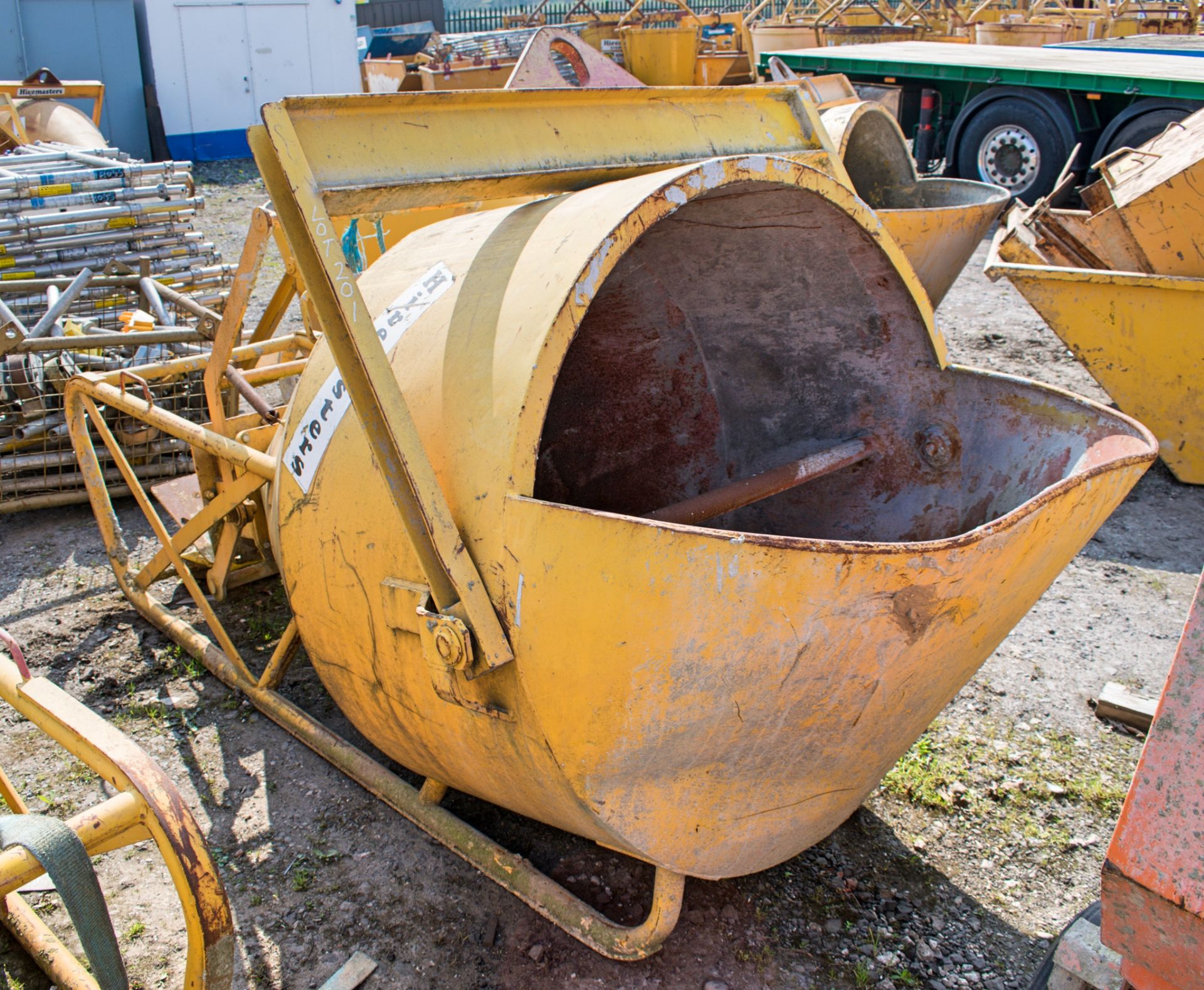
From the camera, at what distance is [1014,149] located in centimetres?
997

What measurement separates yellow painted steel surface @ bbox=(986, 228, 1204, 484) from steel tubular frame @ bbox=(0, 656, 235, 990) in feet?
15.4

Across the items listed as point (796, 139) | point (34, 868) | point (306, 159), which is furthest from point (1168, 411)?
point (34, 868)

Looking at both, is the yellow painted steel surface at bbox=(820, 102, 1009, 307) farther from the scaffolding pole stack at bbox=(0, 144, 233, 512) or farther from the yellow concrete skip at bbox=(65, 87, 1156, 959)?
the scaffolding pole stack at bbox=(0, 144, 233, 512)

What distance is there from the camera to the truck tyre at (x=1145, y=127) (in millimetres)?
8805

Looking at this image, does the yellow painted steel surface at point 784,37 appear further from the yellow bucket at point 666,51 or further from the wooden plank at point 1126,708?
the wooden plank at point 1126,708

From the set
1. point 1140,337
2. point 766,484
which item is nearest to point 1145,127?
point 1140,337

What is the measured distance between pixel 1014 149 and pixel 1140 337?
6045mm

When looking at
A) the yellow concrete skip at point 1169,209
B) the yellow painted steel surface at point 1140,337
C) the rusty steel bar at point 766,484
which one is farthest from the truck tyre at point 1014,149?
the rusty steel bar at point 766,484

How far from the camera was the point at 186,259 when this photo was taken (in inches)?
251

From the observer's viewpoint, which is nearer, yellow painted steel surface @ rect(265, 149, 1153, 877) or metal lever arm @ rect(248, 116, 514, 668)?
yellow painted steel surface @ rect(265, 149, 1153, 877)

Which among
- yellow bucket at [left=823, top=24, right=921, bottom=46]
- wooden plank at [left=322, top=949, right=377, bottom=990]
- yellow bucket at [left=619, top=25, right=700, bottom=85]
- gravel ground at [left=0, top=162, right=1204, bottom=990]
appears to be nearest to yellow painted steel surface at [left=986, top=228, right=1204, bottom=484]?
gravel ground at [left=0, top=162, right=1204, bottom=990]

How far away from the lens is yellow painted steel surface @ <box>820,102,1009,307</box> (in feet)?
17.9

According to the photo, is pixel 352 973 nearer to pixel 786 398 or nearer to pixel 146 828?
pixel 146 828

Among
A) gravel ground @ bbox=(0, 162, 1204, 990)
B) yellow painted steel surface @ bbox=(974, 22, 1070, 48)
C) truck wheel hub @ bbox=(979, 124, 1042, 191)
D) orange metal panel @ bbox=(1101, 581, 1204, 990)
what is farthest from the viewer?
yellow painted steel surface @ bbox=(974, 22, 1070, 48)
